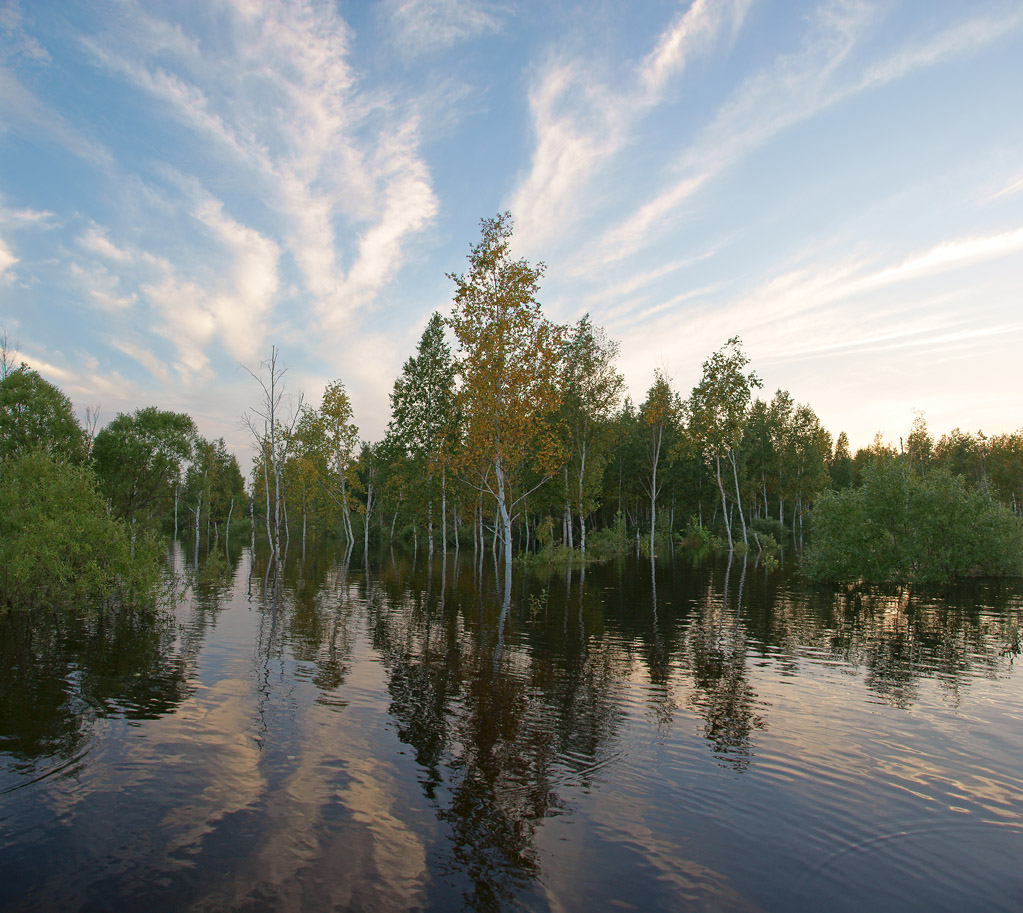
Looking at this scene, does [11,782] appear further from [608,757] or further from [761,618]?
[761,618]

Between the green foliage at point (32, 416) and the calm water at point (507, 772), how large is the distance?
30290 millimetres

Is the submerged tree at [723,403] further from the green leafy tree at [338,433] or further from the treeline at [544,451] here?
the green leafy tree at [338,433]

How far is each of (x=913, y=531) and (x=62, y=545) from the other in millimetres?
39383

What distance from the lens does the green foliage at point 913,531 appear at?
32.6 meters

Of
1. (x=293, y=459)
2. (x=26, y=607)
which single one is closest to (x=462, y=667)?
(x=26, y=607)

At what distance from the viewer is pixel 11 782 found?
8.82 m

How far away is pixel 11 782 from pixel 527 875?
25.9 ft

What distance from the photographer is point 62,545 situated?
1975cm

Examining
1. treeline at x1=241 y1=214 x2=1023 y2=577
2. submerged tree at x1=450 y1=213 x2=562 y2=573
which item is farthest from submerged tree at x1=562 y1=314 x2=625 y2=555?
submerged tree at x1=450 y1=213 x2=562 y2=573

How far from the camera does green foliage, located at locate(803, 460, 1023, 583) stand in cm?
3259

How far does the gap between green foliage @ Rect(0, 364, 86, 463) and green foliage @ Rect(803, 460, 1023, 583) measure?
50.2 meters

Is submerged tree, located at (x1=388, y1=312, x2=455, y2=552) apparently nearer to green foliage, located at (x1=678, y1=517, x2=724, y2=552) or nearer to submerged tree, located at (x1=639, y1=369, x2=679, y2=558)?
submerged tree, located at (x1=639, y1=369, x2=679, y2=558)

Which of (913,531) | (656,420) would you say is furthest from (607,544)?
(913,531)

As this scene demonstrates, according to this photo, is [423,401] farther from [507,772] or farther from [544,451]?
[507,772]
